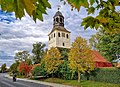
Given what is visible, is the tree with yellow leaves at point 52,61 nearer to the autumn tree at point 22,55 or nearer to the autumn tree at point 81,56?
the autumn tree at point 81,56

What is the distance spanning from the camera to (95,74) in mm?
38812

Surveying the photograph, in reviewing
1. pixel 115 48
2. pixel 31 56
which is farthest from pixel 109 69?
pixel 31 56

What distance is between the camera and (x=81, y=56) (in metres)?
39.1

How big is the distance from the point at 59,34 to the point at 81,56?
40356 mm

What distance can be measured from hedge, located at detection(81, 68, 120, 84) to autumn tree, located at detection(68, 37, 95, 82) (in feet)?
3.89

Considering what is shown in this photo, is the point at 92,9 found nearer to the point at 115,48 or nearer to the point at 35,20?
the point at 35,20

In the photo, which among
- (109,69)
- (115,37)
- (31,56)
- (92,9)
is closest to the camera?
(92,9)

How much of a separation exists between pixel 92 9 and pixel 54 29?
75.8 m

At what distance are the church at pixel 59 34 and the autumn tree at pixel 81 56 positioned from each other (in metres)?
35.7

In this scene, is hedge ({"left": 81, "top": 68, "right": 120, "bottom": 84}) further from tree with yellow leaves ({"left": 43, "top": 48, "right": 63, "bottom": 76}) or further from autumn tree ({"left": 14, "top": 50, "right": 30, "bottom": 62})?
autumn tree ({"left": 14, "top": 50, "right": 30, "bottom": 62})

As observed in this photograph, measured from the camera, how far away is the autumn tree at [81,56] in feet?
127

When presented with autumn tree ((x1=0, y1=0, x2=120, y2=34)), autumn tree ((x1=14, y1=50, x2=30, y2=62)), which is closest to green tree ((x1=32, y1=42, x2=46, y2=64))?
autumn tree ((x1=14, y1=50, x2=30, y2=62))

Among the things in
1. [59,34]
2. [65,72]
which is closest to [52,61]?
[65,72]

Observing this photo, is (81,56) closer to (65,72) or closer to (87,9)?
(65,72)
